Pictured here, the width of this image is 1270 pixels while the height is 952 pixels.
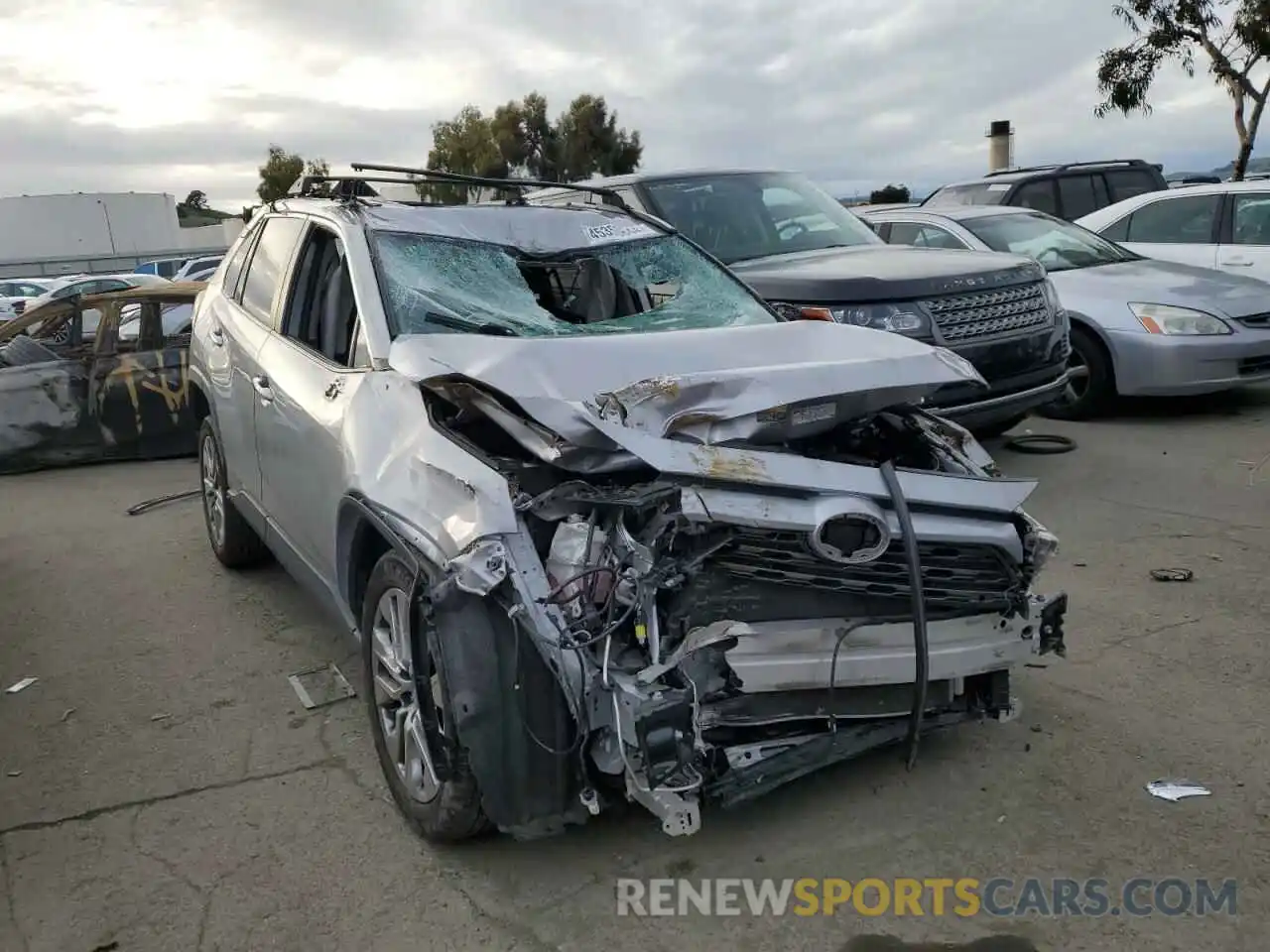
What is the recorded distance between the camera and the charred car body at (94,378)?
28.0 ft

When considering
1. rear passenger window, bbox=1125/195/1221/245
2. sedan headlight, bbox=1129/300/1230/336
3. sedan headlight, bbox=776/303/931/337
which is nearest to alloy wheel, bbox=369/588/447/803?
sedan headlight, bbox=776/303/931/337

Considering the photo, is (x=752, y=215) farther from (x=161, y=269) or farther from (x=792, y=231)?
(x=161, y=269)

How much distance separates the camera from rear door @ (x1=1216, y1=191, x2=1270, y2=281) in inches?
360

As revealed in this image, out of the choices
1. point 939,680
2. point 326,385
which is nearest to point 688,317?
point 326,385

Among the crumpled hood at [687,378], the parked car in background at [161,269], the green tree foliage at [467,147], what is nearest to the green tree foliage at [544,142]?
the green tree foliage at [467,147]

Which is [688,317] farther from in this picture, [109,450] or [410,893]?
[109,450]

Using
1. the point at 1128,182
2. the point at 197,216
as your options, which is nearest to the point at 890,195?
the point at 1128,182

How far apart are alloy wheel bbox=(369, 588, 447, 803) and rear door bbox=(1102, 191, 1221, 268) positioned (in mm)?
8685

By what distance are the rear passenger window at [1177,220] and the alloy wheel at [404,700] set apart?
8.90 meters

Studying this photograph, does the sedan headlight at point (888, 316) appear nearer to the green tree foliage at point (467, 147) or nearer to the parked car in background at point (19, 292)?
the parked car in background at point (19, 292)

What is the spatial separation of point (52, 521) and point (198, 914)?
509 centimetres

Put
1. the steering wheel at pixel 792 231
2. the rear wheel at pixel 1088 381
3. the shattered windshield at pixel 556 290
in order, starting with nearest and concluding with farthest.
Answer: the shattered windshield at pixel 556 290
the steering wheel at pixel 792 231
the rear wheel at pixel 1088 381

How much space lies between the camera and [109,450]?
8.67 metres

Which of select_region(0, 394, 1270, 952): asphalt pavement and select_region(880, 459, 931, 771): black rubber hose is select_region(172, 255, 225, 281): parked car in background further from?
select_region(880, 459, 931, 771): black rubber hose
